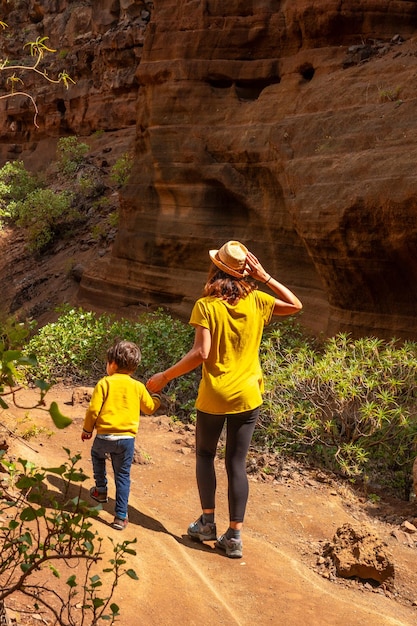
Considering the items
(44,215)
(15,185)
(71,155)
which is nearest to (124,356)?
(44,215)

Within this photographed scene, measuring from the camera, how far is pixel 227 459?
4.33 metres

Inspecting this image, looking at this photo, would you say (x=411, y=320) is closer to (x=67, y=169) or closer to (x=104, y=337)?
(x=104, y=337)

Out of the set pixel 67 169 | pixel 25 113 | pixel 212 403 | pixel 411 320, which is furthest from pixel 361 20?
pixel 25 113

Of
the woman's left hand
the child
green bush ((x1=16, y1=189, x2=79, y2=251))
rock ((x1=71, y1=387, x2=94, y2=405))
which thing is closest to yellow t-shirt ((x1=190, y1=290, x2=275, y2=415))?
the woman's left hand

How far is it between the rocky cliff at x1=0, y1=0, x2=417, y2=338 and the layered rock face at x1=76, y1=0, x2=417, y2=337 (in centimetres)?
2

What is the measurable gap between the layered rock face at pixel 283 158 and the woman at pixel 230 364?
319 cm

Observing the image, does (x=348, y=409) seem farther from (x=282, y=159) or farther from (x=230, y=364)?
(x=282, y=159)

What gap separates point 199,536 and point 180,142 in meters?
7.53

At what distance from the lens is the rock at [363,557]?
168 inches

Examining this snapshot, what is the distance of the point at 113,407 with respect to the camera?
448 centimetres

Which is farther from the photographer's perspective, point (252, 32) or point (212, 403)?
point (252, 32)

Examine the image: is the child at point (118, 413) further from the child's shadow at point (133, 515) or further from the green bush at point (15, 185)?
the green bush at point (15, 185)

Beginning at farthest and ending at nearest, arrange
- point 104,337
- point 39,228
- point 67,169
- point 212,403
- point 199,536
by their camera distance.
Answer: point 67,169, point 39,228, point 104,337, point 199,536, point 212,403

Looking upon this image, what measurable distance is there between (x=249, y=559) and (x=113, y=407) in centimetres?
123
